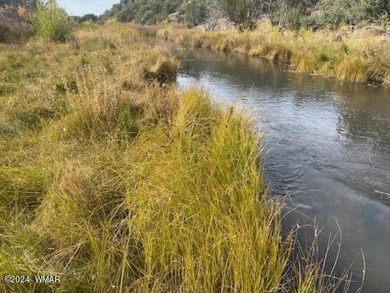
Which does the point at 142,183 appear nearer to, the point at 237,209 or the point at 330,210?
the point at 237,209

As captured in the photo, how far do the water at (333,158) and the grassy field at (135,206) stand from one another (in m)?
0.63

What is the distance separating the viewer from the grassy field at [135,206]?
2.44 m

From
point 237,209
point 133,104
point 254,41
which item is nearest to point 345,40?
point 254,41

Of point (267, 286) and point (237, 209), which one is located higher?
point (237, 209)

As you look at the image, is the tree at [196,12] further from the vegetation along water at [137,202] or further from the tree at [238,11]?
the vegetation along water at [137,202]

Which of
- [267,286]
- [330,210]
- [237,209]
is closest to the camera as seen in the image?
[267,286]

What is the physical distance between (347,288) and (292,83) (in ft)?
31.6

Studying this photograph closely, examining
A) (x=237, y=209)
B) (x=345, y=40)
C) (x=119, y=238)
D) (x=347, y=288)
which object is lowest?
(x=347, y=288)

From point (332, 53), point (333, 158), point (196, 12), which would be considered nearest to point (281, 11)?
point (332, 53)

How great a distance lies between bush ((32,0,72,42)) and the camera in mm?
13461

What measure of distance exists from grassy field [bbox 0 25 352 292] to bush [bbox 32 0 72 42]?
9.29 meters

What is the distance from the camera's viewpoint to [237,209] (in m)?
2.99

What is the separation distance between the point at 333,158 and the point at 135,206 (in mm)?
3659

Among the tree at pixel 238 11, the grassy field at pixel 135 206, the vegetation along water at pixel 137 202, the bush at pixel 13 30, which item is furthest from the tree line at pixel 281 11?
the grassy field at pixel 135 206
